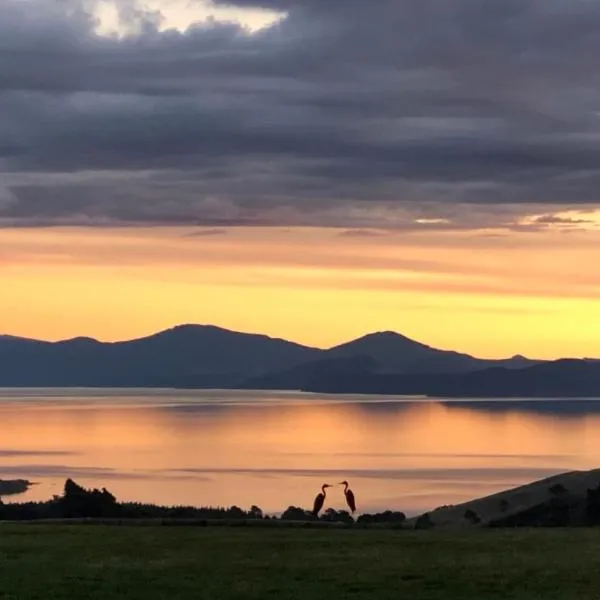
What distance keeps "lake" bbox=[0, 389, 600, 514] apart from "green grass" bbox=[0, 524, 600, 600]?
2462cm

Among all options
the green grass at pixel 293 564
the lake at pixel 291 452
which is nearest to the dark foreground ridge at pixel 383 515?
the green grass at pixel 293 564

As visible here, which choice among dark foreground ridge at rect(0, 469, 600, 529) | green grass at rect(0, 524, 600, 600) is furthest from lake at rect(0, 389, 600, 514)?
green grass at rect(0, 524, 600, 600)

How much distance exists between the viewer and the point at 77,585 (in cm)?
1155

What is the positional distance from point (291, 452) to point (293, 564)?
61194mm

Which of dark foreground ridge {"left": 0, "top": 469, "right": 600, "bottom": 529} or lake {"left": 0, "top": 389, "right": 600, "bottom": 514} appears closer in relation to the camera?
dark foreground ridge {"left": 0, "top": 469, "right": 600, "bottom": 529}

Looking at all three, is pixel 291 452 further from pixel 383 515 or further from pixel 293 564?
pixel 293 564

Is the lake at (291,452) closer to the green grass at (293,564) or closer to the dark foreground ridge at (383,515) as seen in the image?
the dark foreground ridge at (383,515)

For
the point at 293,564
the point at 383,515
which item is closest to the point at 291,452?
the point at 383,515

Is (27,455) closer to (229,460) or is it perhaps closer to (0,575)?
(229,460)

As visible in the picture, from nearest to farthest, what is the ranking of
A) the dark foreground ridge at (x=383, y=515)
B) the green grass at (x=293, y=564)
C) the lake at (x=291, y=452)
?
the green grass at (x=293, y=564) → the dark foreground ridge at (x=383, y=515) → the lake at (x=291, y=452)

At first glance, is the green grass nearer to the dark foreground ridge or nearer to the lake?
the dark foreground ridge

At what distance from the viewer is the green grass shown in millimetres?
11352

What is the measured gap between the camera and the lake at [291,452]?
50.0 metres

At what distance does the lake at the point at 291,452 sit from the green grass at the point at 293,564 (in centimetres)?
2462
